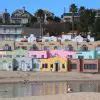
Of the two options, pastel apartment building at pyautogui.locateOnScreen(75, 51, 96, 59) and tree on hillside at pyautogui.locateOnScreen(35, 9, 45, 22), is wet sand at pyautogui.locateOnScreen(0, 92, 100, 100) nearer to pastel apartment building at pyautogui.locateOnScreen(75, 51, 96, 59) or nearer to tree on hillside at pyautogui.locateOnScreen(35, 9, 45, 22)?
pastel apartment building at pyautogui.locateOnScreen(75, 51, 96, 59)

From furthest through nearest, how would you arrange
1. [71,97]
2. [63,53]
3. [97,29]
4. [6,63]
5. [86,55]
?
[97,29] → [63,53] → [86,55] → [6,63] → [71,97]

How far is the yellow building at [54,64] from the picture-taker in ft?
199

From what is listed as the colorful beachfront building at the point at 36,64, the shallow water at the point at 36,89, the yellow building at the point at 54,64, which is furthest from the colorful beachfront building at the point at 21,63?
the shallow water at the point at 36,89

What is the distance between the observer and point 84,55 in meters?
64.5

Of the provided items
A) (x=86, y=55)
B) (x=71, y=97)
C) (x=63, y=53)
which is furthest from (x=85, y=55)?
(x=71, y=97)

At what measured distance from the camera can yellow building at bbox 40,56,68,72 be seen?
6074 centimetres

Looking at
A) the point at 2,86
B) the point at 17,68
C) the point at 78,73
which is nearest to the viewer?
the point at 2,86

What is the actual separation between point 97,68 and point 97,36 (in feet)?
111

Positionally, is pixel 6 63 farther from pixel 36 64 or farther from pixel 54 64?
pixel 54 64

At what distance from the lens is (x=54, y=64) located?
61438mm

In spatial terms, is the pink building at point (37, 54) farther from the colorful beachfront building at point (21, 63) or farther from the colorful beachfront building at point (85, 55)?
the colorful beachfront building at point (85, 55)

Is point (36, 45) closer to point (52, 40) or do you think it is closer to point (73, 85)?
point (52, 40)

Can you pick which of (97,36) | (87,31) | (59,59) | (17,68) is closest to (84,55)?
(59,59)

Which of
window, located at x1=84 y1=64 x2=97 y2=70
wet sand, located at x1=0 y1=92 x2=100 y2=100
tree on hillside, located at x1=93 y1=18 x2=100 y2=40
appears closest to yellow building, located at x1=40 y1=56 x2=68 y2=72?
window, located at x1=84 y1=64 x2=97 y2=70
